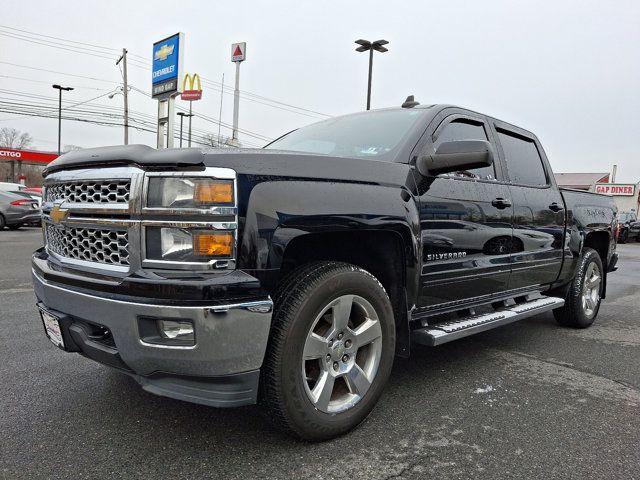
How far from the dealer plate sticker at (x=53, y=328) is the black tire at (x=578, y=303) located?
15.1 ft

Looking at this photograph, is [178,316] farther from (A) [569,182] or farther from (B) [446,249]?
(A) [569,182]

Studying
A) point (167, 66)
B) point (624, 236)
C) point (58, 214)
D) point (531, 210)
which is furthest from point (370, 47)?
point (624, 236)

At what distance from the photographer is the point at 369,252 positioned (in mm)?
2871

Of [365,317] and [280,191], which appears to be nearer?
[280,191]

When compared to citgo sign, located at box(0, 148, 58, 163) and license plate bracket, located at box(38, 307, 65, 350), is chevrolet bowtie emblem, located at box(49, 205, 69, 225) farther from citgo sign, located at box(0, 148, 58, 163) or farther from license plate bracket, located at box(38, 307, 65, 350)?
citgo sign, located at box(0, 148, 58, 163)

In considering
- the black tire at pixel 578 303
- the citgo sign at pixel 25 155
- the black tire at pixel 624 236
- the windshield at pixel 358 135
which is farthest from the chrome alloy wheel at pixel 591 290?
the citgo sign at pixel 25 155

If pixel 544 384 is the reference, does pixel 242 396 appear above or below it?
above

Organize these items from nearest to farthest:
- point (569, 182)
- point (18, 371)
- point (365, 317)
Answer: point (365, 317), point (18, 371), point (569, 182)

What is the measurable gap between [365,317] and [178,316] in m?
1.03

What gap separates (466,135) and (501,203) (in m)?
0.56

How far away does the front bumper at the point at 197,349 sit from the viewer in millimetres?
1998

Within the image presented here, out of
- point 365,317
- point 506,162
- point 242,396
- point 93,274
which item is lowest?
point 242,396

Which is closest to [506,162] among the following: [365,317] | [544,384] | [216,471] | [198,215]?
[544,384]

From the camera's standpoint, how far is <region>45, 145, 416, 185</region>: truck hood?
6.81ft
